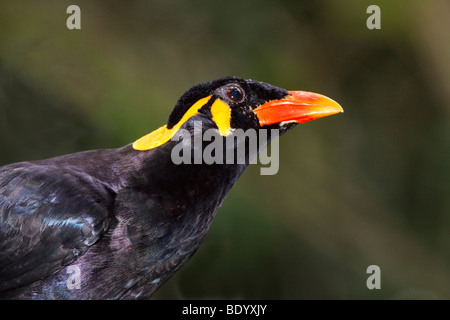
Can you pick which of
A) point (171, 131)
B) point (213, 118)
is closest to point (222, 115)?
point (213, 118)

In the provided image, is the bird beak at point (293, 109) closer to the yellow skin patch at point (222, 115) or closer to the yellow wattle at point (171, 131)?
the yellow skin patch at point (222, 115)

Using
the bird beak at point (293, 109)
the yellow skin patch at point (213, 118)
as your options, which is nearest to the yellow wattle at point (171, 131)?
the yellow skin patch at point (213, 118)

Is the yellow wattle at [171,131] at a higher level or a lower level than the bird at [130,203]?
higher

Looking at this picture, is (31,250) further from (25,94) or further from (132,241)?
(25,94)

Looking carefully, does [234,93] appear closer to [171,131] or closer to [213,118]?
[213,118]

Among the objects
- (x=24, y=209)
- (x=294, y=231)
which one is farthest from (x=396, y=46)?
(x=24, y=209)

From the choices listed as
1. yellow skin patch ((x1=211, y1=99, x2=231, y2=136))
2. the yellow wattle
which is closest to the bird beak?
yellow skin patch ((x1=211, y1=99, x2=231, y2=136))
